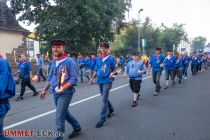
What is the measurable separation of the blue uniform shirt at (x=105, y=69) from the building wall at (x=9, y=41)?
1769cm

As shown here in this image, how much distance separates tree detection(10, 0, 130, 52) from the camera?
24.9 metres

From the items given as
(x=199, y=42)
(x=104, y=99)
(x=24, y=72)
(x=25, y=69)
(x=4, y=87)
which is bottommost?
(x=104, y=99)

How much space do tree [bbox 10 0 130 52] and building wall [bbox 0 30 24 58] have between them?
1.80 m

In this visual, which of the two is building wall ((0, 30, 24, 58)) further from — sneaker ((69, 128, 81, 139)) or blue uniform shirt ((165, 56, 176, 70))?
sneaker ((69, 128, 81, 139))

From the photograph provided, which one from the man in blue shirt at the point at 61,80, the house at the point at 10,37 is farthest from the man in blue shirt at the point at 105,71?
the house at the point at 10,37

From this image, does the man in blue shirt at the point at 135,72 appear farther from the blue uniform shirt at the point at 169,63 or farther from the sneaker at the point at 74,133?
the blue uniform shirt at the point at 169,63

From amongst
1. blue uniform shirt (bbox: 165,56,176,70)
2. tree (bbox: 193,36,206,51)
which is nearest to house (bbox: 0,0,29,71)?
blue uniform shirt (bbox: 165,56,176,70)

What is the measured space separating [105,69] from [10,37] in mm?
18684

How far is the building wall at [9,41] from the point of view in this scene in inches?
910

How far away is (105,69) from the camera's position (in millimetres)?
7062

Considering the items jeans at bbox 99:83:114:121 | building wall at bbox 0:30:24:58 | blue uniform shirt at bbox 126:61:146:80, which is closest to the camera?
jeans at bbox 99:83:114:121

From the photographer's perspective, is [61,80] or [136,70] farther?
[136,70]

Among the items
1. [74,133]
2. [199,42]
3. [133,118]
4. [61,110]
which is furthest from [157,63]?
[199,42]

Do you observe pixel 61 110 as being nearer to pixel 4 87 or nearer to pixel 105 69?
pixel 4 87
